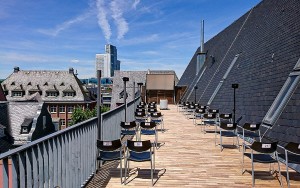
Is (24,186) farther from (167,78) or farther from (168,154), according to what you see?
(167,78)

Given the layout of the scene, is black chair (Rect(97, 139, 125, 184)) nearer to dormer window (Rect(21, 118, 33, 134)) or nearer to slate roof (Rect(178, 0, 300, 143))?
slate roof (Rect(178, 0, 300, 143))

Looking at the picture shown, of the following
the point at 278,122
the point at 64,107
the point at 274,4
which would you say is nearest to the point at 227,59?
the point at 274,4

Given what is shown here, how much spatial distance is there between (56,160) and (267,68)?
965 centimetres

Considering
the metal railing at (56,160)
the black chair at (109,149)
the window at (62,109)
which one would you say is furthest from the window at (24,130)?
the black chair at (109,149)

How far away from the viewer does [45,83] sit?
53188 millimetres

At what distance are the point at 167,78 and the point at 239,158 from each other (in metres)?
23.9

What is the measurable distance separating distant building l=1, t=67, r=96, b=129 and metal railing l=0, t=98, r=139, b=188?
4695cm

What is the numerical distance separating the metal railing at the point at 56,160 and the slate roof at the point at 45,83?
47.8 m

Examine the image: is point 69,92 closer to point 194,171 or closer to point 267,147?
point 194,171

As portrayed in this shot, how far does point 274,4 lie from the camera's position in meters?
14.5

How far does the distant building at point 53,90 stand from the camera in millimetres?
50719

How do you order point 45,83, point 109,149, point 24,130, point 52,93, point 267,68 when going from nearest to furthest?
point 109,149
point 267,68
point 24,130
point 52,93
point 45,83

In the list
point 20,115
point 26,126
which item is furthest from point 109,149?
point 20,115

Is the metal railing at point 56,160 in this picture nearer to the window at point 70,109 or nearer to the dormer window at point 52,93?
the window at point 70,109
